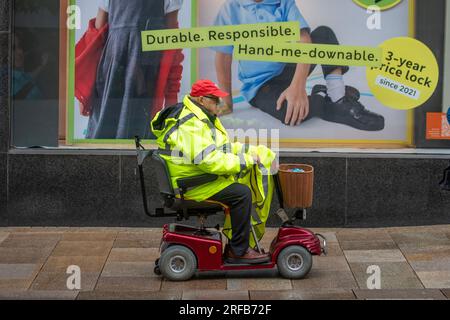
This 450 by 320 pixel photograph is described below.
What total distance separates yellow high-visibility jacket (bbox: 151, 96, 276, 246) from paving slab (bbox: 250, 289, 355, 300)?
0.67 metres

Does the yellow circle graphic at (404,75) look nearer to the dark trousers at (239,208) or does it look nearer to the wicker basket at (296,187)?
the wicker basket at (296,187)

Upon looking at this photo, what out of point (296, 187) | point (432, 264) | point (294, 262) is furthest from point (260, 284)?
point (432, 264)

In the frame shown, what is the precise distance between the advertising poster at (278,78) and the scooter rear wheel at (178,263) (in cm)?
230

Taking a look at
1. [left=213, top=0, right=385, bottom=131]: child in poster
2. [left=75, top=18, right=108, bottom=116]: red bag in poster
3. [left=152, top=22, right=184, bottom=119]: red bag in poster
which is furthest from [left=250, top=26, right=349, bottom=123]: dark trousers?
Result: [left=75, top=18, right=108, bottom=116]: red bag in poster

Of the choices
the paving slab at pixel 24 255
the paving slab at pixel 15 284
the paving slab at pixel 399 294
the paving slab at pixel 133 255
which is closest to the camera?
the paving slab at pixel 399 294

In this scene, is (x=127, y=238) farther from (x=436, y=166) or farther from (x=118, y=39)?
(x=436, y=166)

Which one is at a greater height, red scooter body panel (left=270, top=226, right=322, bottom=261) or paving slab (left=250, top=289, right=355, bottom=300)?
red scooter body panel (left=270, top=226, right=322, bottom=261)

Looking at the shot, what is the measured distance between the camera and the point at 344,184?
30.6 ft

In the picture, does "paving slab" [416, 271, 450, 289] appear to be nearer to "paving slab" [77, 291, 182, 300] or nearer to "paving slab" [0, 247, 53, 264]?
"paving slab" [77, 291, 182, 300]

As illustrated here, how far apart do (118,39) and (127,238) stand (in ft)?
6.54

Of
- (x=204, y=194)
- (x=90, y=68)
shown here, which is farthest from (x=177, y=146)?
(x=90, y=68)

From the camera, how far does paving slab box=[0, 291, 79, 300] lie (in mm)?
7066

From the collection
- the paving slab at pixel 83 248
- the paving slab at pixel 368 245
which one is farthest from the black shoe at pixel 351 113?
the paving slab at pixel 83 248

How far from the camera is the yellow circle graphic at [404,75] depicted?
Answer: 31.1 ft
